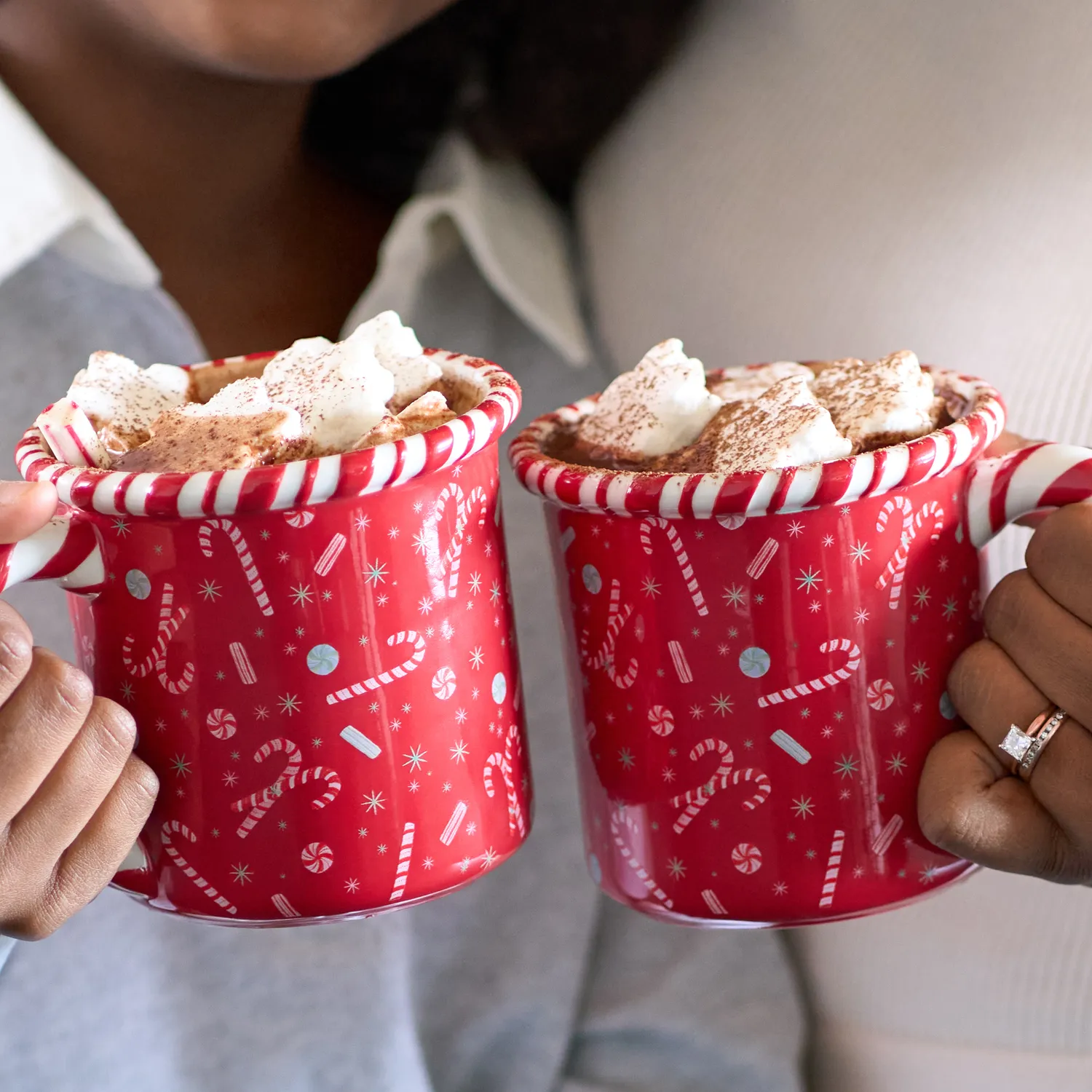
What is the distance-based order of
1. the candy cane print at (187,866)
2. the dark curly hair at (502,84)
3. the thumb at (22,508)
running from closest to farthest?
1. the thumb at (22,508)
2. the candy cane print at (187,866)
3. the dark curly hair at (502,84)

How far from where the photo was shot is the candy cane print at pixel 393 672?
64 centimetres

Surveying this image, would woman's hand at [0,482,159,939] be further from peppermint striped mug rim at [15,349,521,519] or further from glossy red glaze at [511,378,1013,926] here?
glossy red glaze at [511,378,1013,926]

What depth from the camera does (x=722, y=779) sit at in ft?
2.25

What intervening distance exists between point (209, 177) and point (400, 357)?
59 centimetres

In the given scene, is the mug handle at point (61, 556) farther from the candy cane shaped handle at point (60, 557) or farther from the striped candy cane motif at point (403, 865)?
the striped candy cane motif at point (403, 865)

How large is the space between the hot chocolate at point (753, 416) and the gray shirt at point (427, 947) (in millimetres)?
446

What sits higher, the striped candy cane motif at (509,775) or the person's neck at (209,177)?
the person's neck at (209,177)

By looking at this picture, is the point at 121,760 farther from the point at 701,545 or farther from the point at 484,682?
the point at 701,545

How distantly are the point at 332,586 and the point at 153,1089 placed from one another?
2.35 ft

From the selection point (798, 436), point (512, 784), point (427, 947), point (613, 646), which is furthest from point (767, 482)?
point (427, 947)

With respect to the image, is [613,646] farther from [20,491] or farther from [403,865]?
[20,491]

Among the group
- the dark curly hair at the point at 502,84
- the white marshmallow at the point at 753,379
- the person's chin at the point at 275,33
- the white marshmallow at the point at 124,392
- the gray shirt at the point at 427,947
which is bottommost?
the gray shirt at the point at 427,947

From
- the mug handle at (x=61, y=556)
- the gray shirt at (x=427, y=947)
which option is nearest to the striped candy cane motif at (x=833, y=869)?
the mug handle at (x=61, y=556)

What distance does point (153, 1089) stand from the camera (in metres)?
1.09
